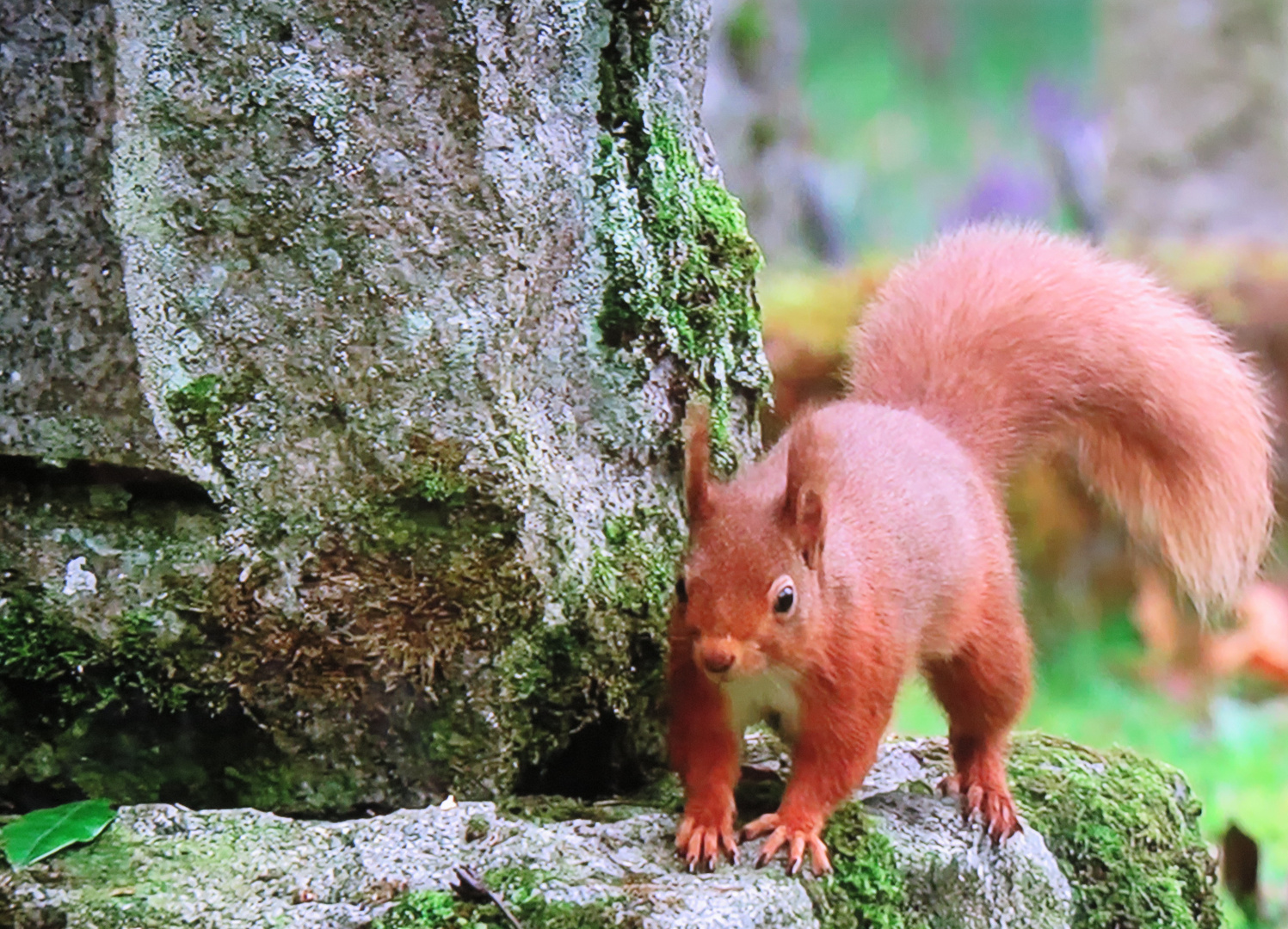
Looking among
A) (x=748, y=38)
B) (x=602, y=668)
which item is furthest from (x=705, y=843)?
(x=748, y=38)

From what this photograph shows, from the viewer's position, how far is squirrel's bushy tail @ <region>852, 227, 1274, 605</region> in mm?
2498

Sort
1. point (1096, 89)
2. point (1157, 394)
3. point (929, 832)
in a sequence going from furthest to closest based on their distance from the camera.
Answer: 1. point (1096, 89)
2. point (1157, 394)
3. point (929, 832)

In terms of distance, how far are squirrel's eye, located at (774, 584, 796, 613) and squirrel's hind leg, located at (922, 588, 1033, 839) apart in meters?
0.43

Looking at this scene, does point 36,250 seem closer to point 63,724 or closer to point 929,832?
point 63,724

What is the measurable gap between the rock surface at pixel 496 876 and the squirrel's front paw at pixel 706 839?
16 mm

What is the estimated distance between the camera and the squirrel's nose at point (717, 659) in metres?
1.85

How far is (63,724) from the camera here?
2010mm

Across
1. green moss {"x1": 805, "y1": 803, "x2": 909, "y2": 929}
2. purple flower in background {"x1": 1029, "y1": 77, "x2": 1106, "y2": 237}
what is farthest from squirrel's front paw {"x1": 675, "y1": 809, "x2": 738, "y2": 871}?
purple flower in background {"x1": 1029, "y1": 77, "x2": 1106, "y2": 237}

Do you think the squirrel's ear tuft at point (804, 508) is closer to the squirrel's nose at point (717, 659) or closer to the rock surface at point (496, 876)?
the squirrel's nose at point (717, 659)

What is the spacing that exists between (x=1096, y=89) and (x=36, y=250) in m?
8.69

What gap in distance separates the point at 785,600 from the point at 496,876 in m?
0.45

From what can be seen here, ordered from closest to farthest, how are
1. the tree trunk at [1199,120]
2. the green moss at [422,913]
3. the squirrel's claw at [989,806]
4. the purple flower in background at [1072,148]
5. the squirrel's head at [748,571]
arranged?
the green moss at [422,913] < the squirrel's head at [748,571] < the squirrel's claw at [989,806] < the purple flower in background at [1072,148] < the tree trunk at [1199,120]

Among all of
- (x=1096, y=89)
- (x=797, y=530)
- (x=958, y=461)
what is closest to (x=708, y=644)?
(x=797, y=530)

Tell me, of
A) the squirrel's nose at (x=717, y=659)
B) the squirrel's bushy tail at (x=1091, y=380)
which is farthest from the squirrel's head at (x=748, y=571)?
the squirrel's bushy tail at (x=1091, y=380)
